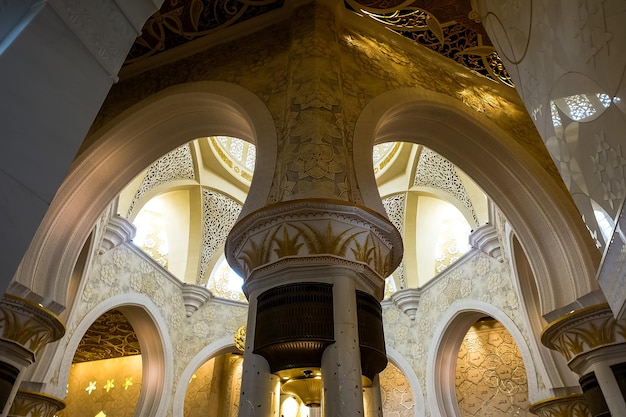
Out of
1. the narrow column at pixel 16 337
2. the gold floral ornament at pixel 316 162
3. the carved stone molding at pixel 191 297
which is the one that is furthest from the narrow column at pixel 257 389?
the carved stone molding at pixel 191 297

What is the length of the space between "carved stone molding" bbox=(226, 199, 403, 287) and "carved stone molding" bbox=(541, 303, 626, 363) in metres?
2.16

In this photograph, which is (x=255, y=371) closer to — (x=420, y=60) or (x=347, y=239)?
(x=347, y=239)

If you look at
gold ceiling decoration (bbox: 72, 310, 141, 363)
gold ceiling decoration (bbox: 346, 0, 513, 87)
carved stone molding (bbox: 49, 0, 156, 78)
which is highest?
gold ceiling decoration (bbox: 346, 0, 513, 87)

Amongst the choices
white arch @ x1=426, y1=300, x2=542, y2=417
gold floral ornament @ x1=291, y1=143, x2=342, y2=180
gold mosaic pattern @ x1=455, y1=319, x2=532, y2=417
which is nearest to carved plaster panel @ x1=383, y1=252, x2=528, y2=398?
white arch @ x1=426, y1=300, x2=542, y2=417

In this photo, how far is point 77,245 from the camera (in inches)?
204

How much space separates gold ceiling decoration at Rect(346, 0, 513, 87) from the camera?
5590 mm

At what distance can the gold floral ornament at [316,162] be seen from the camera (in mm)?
3734

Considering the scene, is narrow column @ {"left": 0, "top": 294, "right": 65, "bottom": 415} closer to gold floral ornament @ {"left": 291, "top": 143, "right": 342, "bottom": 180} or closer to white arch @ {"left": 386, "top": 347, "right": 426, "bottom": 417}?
gold floral ornament @ {"left": 291, "top": 143, "right": 342, "bottom": 180}

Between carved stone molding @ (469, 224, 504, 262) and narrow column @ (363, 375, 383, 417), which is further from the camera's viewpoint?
carved stone molding @ (469, 224, 504, 262)

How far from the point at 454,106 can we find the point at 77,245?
4.56 m

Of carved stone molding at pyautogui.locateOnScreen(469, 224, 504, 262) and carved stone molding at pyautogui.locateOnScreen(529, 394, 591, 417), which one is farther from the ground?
carved stone molding at pyautogui.locateOnScreen(469, 224, 504, 262)

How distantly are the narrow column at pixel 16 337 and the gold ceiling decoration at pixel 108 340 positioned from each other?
5.13 meters

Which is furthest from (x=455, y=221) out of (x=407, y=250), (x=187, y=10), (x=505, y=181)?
(x=187, y=10)

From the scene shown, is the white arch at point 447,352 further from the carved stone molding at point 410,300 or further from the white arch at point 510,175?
the white arch at point 510,175
